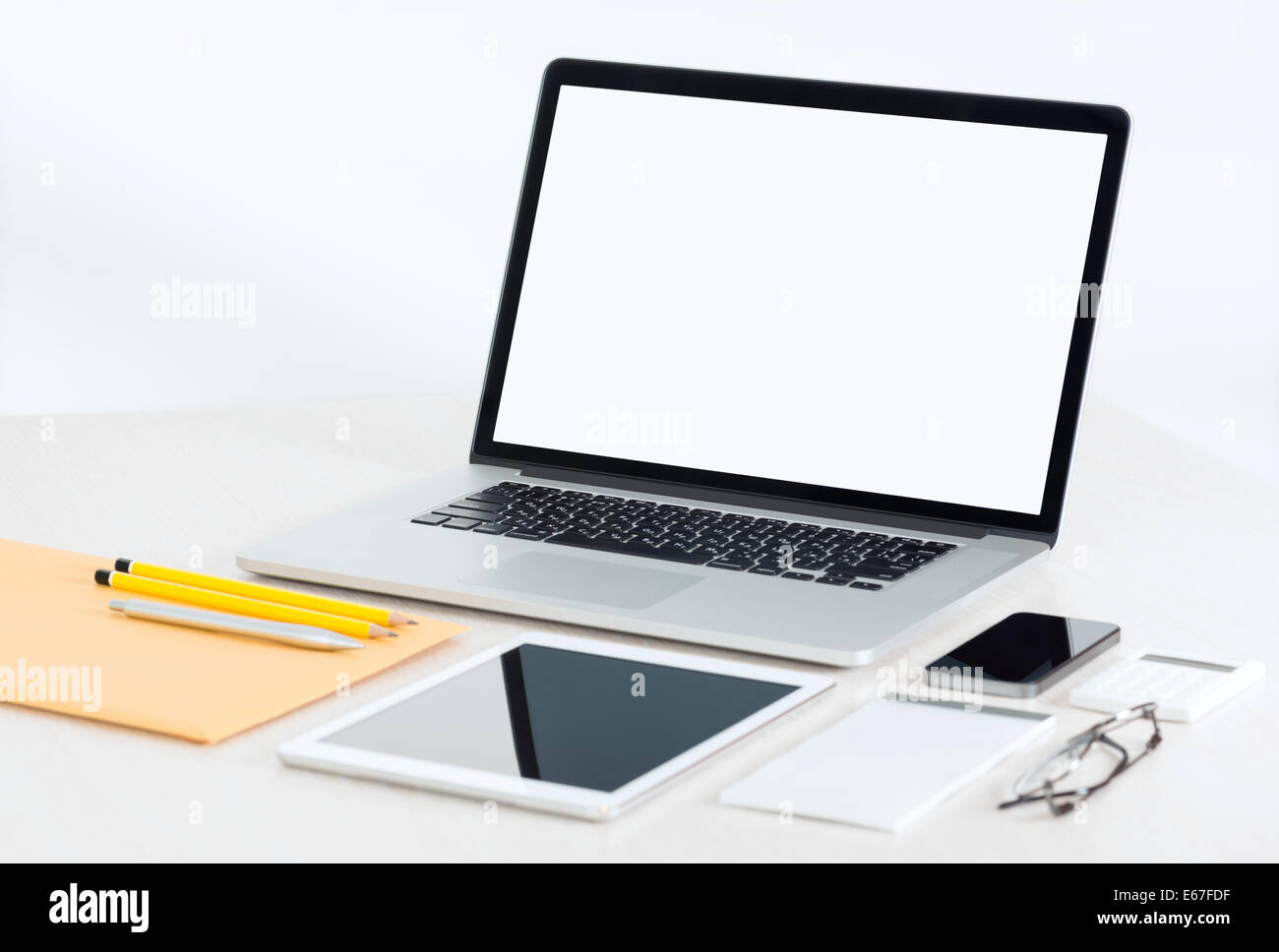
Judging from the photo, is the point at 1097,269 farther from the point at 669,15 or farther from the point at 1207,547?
the point at 669,15

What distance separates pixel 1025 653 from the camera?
983 millimetres

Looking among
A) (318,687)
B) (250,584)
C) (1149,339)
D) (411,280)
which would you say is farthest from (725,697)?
(1149,339)

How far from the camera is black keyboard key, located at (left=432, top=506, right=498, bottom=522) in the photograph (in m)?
1.23

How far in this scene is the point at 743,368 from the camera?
1342 millimetres

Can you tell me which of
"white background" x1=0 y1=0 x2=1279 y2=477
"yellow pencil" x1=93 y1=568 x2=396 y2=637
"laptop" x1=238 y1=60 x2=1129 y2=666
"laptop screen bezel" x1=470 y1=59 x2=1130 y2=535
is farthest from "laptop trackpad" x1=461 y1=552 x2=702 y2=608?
"white background" x1=0 y1=0 x2=1279 y2=477

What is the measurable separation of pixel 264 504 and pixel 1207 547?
736 millimetres

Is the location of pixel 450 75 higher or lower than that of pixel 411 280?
higher

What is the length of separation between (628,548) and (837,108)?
0.42 m

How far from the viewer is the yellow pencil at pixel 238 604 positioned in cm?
101

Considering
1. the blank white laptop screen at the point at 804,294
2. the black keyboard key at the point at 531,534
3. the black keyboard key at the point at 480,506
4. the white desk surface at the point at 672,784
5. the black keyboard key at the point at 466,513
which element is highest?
the blank white laptop screen at the point at 804,294

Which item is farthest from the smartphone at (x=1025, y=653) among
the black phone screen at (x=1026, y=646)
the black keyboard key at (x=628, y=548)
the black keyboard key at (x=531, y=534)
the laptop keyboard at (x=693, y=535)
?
the black keyboard key at (x=531, y=534)

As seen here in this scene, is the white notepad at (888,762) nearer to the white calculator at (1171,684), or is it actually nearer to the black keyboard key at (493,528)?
the white calculator at (1171,684)

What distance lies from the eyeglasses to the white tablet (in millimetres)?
147
